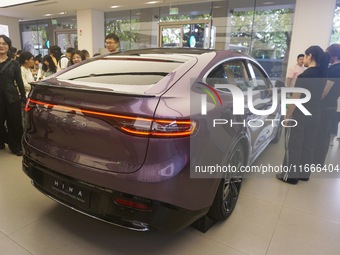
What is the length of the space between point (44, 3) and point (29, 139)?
9.45m

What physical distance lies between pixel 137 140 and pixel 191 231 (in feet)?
3.29

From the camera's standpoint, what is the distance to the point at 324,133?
10.2ft

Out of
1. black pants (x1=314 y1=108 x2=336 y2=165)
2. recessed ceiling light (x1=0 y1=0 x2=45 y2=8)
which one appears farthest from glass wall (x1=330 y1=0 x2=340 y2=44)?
recessed ceiling light (x1=0 y1=0 x2=45 y2=8)

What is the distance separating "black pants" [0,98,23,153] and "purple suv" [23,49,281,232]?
5.94 feet

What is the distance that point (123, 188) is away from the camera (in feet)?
4.85

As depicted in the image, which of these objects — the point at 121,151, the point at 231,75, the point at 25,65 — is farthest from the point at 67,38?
the point at 121,151

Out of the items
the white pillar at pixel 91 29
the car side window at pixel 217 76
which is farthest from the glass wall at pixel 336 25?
the white pillar at pixel 91 29

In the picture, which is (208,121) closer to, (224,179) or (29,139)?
(224,179)

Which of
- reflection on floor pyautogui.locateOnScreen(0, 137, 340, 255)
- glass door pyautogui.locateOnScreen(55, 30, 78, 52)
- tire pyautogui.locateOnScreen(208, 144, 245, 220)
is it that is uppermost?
glass door pyautogui.locateOnScreen(55, 30, 78, 52)

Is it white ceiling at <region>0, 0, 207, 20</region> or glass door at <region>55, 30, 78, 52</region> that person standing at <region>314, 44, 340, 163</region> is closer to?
white ceiling at <region>0, 0, 207, 20</region>

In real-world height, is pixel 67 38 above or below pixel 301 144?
above

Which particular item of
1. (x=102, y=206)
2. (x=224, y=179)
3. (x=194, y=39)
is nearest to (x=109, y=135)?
(x=102, y=206)

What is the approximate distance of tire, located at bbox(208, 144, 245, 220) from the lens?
200 cm

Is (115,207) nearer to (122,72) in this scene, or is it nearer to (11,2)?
(122,72)
